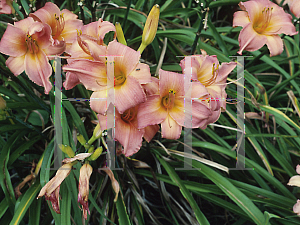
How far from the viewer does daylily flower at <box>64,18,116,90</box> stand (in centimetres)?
49

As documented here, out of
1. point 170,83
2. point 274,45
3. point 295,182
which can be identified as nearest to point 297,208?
point 295,182

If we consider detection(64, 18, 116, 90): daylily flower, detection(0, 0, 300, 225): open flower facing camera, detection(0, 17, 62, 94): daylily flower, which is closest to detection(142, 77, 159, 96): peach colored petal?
detection(0, 0, 300, 225): open flower facing camera

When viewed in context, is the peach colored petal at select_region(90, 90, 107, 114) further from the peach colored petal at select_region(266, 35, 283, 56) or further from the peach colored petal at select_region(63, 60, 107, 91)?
the peach colored petal at select_region(266, 35, 283, 56)

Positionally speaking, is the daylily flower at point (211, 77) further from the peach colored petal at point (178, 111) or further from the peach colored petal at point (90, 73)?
the peach colored petal at point (90, 73)

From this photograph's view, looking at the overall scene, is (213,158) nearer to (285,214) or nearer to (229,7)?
(285,214)

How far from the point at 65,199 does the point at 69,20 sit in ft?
1.96

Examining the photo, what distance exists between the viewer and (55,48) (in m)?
0.62

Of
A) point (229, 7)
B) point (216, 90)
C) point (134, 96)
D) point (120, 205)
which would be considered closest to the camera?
point (134, 96)

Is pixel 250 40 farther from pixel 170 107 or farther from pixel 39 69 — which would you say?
pixel 39 69

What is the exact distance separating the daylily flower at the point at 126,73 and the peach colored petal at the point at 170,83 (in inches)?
2.2

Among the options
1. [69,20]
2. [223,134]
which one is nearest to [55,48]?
[69,20]

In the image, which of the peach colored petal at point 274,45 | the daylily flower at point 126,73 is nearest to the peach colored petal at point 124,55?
the daylily flower at point 126,73

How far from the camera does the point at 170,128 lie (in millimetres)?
559

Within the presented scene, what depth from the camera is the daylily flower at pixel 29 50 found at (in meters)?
0.63
